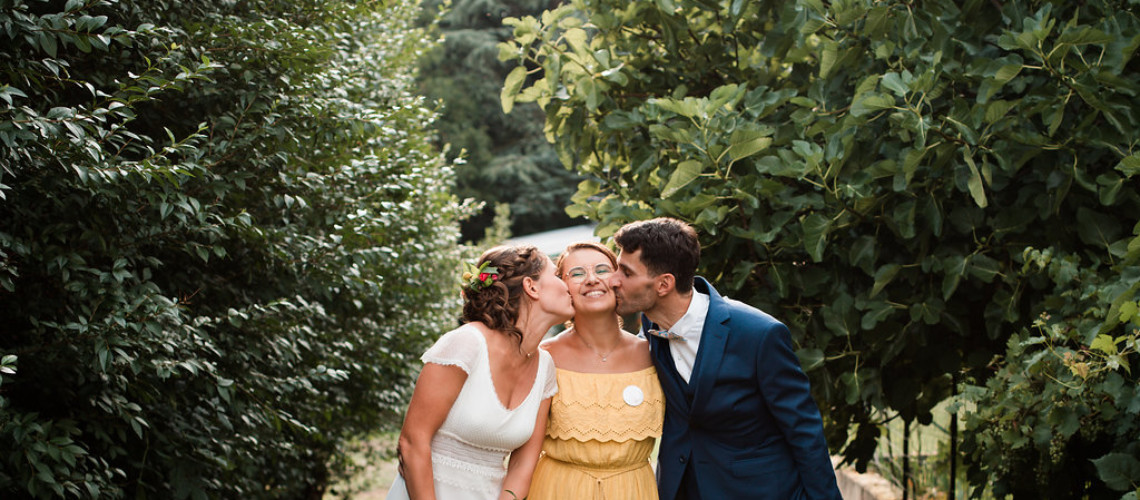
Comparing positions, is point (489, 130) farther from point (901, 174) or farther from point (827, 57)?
point (901, 174)

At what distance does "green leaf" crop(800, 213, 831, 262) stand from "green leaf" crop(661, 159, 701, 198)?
456 mm

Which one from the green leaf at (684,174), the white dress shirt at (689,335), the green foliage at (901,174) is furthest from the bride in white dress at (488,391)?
the green foliage at (901,174)

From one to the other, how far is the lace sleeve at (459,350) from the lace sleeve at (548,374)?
269 millimetres

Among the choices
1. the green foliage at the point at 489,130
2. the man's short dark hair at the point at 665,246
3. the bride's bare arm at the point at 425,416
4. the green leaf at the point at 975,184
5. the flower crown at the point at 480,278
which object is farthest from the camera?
the green foliage at the point at 489,130

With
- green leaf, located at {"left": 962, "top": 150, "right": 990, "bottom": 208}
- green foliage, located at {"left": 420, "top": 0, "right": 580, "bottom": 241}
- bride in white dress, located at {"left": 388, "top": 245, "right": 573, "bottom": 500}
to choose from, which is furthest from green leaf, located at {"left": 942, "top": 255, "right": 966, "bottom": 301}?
green foliage, located at {"left": 420, "top": 0, "right": 580, "bottom": 241}

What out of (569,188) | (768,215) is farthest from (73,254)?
(569,188)

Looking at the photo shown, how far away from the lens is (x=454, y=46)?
2419cm

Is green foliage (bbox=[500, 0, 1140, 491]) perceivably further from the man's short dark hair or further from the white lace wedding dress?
the white lace wedding dress

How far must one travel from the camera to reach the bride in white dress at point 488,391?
2777 mm

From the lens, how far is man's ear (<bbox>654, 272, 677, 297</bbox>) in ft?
9.91

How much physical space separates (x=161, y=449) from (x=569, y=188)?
2070 cm

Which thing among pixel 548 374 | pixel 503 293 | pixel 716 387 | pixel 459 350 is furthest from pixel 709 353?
pixel 459 350

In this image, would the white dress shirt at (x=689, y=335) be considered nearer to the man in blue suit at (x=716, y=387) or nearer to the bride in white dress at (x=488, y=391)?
the man in blue suit at (x=716, y=387)

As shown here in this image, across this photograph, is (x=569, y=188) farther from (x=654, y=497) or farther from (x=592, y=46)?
(x=654, y=497)
